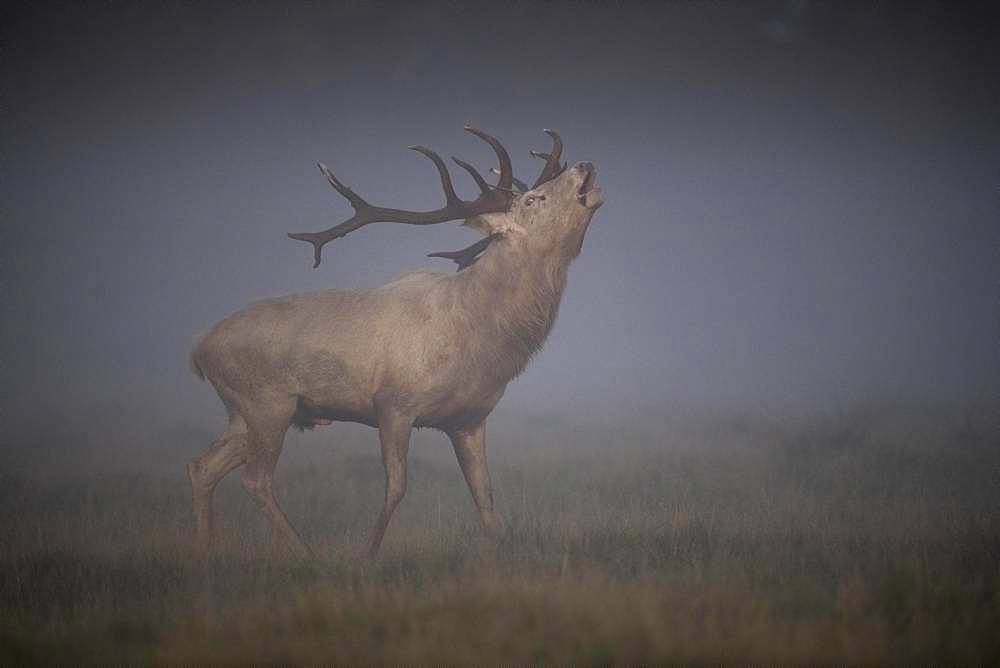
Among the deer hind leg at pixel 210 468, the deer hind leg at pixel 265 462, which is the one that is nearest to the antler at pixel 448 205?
the deer hind leg at pixel 265 462

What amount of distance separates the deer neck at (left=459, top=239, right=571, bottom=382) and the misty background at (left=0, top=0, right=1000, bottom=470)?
1053cm

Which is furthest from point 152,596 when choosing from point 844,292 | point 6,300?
point 844,292

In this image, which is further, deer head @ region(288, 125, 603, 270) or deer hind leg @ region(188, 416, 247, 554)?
deer hind leg @ region(188, 416, 247, 554)

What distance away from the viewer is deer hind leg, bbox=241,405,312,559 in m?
6.52

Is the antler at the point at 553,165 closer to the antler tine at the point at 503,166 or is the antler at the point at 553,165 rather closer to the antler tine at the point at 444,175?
the antler tine at the point at 503,166

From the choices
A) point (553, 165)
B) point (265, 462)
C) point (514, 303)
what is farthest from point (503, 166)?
point (265, 462)

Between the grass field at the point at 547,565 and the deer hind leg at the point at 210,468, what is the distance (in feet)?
0.65

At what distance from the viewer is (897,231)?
33.0 meters

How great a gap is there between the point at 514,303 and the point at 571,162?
98.3 ft

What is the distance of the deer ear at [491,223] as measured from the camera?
659 cm

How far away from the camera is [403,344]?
20.8 ft

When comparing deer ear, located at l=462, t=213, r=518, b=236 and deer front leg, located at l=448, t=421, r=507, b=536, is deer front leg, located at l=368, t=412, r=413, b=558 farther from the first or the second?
deer ear, located at l=462, t=213, r=518, b=236

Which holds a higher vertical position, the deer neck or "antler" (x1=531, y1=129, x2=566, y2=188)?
"antler" (x1=531, y1=129, x2=566, y2=188)

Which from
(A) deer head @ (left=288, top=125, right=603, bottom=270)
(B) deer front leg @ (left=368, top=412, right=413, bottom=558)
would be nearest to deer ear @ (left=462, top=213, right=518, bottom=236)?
(A) deer head @ (left=288, top=125, right=603, bottom=270)
